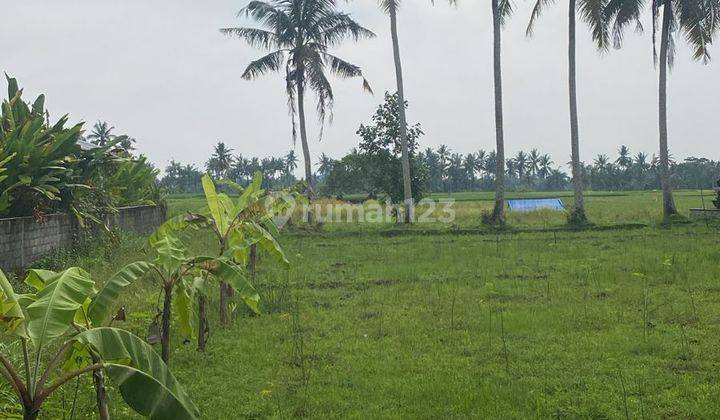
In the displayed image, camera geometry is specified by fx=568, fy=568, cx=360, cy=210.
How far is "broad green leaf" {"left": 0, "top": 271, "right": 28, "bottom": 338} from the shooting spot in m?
2.53

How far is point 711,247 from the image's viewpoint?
10.8 meters

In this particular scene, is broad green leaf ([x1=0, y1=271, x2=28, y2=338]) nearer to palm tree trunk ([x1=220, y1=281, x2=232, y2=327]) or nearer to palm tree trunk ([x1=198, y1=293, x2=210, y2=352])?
palm tree trunk ([x1=198, y1=293, x2=210, y2=352])

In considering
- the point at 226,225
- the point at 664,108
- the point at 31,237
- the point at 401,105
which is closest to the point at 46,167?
the point at 31,237

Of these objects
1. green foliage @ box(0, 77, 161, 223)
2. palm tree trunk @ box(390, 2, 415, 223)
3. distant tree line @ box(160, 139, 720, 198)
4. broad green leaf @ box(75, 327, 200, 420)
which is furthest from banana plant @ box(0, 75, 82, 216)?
distant tree line @ box(160, 139, 720, 198)

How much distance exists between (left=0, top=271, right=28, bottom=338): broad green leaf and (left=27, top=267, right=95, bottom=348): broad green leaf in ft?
0.13

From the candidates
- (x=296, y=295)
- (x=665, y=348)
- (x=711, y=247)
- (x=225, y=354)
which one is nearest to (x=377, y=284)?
(x=296, y=295)

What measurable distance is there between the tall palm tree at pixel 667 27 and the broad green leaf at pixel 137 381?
55.5 feet

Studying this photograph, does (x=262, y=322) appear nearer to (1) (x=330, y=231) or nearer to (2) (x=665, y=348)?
(2) (x=665, y=348)

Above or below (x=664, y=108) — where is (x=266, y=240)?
below

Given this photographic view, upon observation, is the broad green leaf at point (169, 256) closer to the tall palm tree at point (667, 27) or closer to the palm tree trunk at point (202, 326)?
the palm tree trunk at point (202, 326)

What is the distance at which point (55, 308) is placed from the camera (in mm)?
2619

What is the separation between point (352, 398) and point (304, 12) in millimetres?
16961

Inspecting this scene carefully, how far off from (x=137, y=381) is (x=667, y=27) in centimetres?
1875

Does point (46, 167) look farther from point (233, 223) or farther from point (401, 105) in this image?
point (401, 105)
